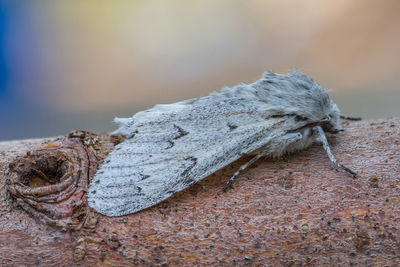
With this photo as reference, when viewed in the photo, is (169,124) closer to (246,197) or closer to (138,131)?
(138,131)

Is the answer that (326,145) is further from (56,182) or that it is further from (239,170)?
(56,182)

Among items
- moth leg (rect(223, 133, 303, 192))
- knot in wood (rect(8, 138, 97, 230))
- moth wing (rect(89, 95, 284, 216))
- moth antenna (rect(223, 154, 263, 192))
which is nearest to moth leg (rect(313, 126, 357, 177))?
moth leg (rect(223, 133, 303, 192))

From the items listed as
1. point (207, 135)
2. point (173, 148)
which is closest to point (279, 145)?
point (207, 135)

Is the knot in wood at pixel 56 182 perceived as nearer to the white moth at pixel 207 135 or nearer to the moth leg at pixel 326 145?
the white moth at pixel 207 135

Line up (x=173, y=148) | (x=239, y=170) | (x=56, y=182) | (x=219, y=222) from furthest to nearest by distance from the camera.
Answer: (x=173, y=148) < (x=239, y=170) < (x=56, y=182) < (x=219, y=222)

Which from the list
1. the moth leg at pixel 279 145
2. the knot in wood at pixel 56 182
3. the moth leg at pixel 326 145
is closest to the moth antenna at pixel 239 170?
the moth leg at pixel 279 145
